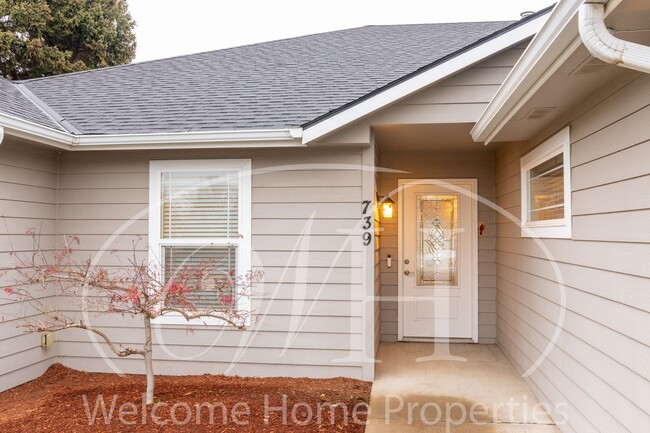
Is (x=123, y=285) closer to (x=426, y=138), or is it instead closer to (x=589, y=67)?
(x=426, y=138)

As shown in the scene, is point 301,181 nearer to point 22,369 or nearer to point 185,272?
point 185,272

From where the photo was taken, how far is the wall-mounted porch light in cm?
609

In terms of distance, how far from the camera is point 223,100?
5648 millimetres

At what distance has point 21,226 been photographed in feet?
15.4

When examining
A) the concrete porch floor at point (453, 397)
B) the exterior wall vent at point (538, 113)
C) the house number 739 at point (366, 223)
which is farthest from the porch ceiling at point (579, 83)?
the concrete porch floor at point (453, 397)

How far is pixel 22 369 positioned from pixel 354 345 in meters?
3.15

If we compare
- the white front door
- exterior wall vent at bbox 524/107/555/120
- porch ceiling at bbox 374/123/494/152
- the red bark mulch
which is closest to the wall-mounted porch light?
the white front door

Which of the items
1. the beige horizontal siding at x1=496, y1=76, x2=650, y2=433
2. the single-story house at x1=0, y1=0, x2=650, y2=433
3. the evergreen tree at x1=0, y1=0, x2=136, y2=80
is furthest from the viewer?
the evergreen tree at x1=0, y1=0, x2=136, y2=80

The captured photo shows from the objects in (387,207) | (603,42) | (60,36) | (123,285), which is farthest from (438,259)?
(60,36)

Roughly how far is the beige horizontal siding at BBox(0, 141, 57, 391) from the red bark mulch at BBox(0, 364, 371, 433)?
0.66 feet

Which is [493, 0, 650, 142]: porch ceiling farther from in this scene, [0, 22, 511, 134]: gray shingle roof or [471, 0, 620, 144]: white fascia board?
[0, 22, 511, 134]: gray shingle roof

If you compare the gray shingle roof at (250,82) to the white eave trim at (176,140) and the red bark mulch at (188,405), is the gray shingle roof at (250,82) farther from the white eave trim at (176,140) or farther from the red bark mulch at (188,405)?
the red bark mulch at (188,405)

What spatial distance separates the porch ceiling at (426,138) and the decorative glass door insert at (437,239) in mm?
737

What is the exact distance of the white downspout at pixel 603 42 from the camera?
2.04 m
